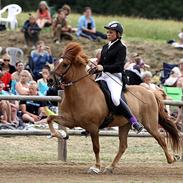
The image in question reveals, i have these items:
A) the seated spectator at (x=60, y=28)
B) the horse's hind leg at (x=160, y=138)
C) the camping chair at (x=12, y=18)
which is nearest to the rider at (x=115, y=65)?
the horse's hind leg at (x=160, y=138)

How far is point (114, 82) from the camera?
585 inches

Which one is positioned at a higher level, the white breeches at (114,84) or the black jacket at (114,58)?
the black jacket at (114,58)

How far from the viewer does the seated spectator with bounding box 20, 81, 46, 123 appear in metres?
19.7

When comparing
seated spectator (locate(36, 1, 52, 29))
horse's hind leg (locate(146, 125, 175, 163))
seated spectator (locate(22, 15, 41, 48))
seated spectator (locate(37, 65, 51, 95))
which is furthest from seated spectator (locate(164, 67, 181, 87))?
horse's hind leg (locate(146, 125, 175, 163))

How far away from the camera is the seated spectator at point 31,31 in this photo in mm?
29094

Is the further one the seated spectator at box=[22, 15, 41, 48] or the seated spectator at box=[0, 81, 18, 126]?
the seated spectator at box=[22, 15, 41, 48]

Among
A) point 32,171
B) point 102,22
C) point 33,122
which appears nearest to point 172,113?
point 33,122

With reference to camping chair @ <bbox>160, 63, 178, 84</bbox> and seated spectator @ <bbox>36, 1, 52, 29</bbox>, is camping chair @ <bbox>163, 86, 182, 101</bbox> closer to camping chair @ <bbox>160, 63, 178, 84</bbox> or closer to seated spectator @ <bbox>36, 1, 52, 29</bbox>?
camping chair @ <bbox>160, 63, 178, 84</bbox>

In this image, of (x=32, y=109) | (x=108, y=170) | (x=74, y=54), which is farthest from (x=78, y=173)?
(x=32, y=109)

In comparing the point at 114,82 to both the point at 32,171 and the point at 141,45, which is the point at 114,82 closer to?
the point at 32,171

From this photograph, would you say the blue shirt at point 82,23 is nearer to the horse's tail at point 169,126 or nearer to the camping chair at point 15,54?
the camping chair at point 15,54

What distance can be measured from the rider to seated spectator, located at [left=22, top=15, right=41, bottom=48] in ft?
47.1

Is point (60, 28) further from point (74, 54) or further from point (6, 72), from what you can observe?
point (74, 54)

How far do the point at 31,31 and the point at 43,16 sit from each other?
262cm
